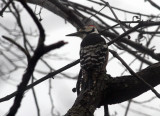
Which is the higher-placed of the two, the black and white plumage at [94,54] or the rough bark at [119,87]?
the black and white plumage at [94,54]

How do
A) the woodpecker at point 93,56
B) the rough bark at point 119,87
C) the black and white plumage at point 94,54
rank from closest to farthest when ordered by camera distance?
the rough bark at point 119,87
the woodpecker at point 93,56
the black and white plumage at point 94,54

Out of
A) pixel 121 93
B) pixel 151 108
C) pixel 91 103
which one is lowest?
pixel 91 103

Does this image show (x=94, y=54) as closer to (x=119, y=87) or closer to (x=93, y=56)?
(x=93, y=56)

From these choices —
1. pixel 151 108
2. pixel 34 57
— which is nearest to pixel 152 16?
pixel 151 108

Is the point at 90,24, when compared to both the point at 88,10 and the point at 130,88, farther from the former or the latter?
the point at 130,88

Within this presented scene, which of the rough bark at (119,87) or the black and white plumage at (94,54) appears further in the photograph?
the black and white plumage at (94,54)

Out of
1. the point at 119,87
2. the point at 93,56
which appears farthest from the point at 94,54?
the point at 119,87

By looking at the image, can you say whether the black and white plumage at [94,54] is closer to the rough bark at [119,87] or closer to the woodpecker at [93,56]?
the woodpecker at [93,56]

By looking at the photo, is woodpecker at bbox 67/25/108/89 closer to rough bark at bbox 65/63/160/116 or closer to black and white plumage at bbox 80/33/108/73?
black and white plumage at bbox 80/33/108/73

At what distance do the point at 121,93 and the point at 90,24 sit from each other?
203 cm

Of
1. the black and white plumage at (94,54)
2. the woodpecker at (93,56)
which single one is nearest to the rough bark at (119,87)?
the woodpecker at (93,56)

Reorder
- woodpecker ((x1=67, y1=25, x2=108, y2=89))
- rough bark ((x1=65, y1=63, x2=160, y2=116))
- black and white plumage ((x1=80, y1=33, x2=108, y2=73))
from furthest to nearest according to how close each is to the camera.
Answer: black and white plumage ((x1=80, y1=33, x2=108, y2=73))
woodpecker ((x1=67, y1=25, x2=108, y2=89))
rough bark ((x1=65, y1=63, x2=160, y2=116))

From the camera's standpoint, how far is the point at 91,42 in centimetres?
464

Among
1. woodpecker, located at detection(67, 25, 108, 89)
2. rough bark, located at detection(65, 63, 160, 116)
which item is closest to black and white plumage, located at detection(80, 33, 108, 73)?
woodpecker, located at detection(67, 25, 108, 89)
